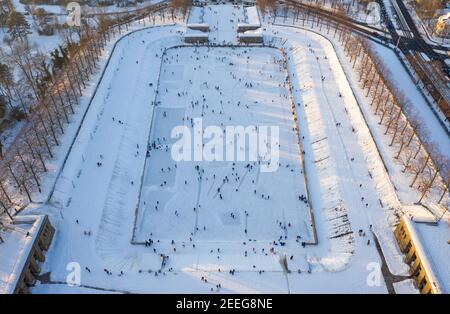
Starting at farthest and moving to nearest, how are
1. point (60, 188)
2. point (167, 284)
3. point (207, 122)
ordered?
point (207, 122), point (60, 188), point (167, 284)

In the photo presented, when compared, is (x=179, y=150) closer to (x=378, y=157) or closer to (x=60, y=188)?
(x=60, y=188)

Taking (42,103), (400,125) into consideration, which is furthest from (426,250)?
(42,103)

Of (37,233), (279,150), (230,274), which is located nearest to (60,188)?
(37,233)

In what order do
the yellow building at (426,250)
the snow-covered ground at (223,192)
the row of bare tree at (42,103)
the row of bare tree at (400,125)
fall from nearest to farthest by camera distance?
the yellow building at (426,250), the snow-covered ground at (223,192), the row of bare tree at (42,103), the row of bare tree at (400,125)

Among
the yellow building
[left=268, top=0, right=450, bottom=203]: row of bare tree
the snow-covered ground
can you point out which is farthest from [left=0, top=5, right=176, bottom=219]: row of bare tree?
[left=268, top=0, right=450, bottom=203]: row of bare tree

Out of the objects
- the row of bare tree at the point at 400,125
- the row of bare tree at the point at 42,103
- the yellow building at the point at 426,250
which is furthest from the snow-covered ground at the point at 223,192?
the row of bare tree at the point at 42,103

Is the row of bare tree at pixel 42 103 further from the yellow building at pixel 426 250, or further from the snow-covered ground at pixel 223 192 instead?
the yellow building at pixel 426 250

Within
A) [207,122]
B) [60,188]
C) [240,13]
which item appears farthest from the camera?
[240,13]
